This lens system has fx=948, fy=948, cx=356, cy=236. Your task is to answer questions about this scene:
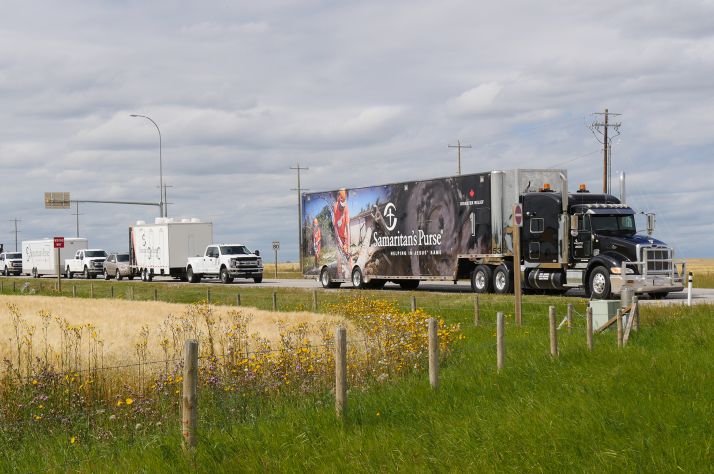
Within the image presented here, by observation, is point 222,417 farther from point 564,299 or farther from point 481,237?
point 481,237

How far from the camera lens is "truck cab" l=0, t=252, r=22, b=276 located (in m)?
86.4

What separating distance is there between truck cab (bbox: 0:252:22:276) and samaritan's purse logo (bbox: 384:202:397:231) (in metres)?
59.2

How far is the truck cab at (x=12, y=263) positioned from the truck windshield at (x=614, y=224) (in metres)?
68.2

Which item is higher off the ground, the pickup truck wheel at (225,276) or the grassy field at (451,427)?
the pickup truck wheel at (225,276)

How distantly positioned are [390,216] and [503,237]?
611 centimetres

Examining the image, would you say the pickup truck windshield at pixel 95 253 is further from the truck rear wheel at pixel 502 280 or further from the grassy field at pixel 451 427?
the grassy field at pixel 451 427

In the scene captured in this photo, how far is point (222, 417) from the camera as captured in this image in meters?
11.0

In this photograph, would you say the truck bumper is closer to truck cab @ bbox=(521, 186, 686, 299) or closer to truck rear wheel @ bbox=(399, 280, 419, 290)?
truck cab @ bbox=(521, 186, 686, 299)

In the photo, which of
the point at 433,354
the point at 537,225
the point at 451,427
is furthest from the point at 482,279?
the point at 451,427

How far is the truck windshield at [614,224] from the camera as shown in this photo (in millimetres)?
29797

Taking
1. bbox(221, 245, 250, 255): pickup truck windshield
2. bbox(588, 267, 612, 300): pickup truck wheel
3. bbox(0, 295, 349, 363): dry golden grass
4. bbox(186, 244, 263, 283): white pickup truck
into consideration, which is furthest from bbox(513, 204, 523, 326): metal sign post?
bbox(221, 245, 250, 255): pickup truck windshield

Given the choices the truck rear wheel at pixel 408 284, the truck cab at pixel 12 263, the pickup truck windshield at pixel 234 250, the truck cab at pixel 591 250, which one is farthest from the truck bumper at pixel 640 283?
the truck cab at pixel 12 263

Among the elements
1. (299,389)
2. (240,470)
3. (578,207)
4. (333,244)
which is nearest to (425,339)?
(299,389)

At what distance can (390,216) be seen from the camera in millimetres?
36312
